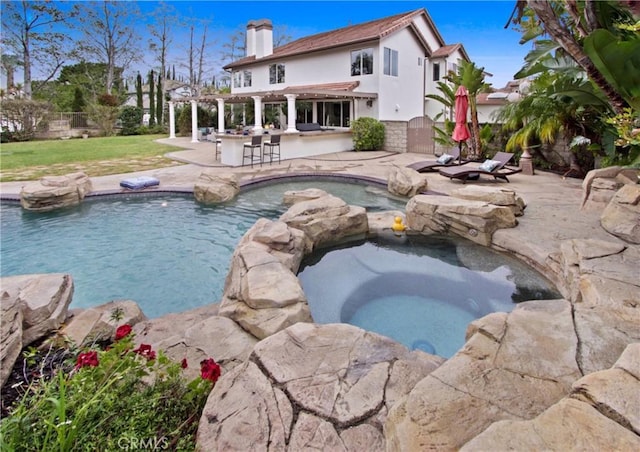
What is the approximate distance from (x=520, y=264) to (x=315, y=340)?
4.52m

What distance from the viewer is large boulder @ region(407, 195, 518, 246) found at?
6914 millimetres

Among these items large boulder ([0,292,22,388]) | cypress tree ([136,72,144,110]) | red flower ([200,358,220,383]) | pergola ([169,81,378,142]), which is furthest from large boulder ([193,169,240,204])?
cypress tree ([136,72,144,110])

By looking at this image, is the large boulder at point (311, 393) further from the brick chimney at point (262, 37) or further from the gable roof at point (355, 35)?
the brick chimney at point (262, 37)

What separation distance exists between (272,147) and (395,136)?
22.5 feet

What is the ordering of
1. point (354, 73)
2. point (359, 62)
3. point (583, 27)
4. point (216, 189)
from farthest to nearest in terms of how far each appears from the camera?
point (354, 73)
point (359, 62)
point (216, 189)
point (583, 27)

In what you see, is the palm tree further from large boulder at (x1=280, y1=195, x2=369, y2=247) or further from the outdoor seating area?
the outdoor seating area

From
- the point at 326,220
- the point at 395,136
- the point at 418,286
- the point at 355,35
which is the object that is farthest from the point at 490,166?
the point at 355,35

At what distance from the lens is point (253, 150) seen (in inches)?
616

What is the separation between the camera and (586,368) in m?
2.58

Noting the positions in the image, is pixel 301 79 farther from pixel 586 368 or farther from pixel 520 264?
pixel 586 368

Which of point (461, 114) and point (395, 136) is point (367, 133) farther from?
point (461, 114)

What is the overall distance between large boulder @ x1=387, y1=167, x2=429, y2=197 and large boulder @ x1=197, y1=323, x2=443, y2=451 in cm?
775

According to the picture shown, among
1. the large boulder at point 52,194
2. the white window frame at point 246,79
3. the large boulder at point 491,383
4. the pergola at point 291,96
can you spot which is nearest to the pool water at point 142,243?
the large boulder at point 52,194

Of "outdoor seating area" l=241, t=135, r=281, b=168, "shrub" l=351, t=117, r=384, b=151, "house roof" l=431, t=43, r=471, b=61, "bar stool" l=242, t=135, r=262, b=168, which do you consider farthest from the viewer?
"house roof" l=431, t=43, r=471, b=61
